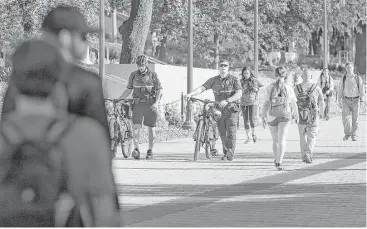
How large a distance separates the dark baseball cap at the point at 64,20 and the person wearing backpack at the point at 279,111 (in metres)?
11.4

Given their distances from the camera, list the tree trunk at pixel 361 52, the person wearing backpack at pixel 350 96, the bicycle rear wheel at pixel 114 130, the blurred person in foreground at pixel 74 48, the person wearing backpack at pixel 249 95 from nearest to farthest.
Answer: the blurred person in foreground at pixel 74 48
the bicycle rear wheel at pixel 114 130
the person wearing backpack at pixel 350 96
the person wearing backpack at pixel 249 95
the tree trunk at pixel 361 52

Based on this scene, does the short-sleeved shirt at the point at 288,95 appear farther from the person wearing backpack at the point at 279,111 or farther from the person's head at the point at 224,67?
the person's head at the point at 224,67

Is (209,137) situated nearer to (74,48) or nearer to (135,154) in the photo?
(135,154)

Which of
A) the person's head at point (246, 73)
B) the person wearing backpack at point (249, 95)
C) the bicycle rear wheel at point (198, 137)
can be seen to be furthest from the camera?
the person wearing backpack at point (249, 95)

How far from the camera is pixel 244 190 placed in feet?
40.5

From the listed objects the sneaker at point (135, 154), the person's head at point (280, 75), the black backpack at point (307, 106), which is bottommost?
the sneaker at point (135, 154)

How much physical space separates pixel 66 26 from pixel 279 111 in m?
11.4

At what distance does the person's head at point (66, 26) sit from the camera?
3906 mm

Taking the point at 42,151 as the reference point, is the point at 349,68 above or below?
above

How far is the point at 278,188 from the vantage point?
41.3 ft

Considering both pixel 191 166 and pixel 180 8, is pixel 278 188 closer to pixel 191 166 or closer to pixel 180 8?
pixel 191 166

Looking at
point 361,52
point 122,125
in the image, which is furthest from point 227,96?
point 361,52

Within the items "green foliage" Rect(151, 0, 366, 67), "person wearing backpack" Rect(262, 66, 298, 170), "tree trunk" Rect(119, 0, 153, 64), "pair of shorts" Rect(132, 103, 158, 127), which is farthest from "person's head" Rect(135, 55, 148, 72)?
"green foliage" Rect(151, 0, 366, 67)

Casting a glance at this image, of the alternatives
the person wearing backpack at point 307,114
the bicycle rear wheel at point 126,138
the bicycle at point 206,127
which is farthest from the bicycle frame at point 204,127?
the person wearing backpack at point 307,114
